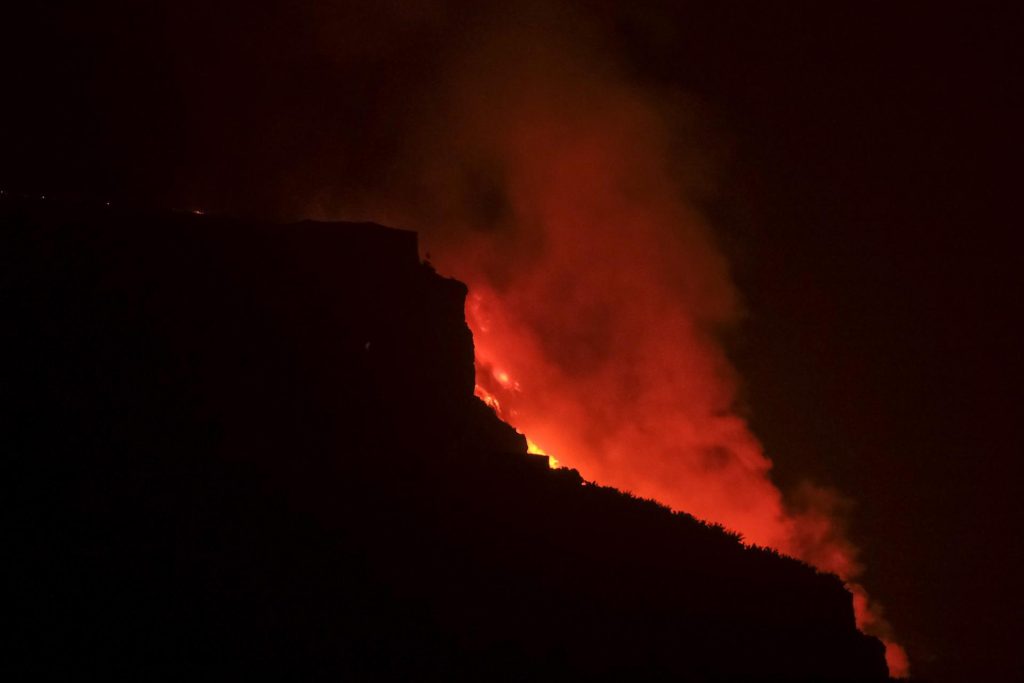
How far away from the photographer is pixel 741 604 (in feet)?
51.2

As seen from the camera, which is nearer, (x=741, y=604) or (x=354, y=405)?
(x=741, y=604)

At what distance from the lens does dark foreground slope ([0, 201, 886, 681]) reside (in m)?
11.1

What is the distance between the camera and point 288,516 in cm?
1359

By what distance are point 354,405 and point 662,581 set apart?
869 centimetres

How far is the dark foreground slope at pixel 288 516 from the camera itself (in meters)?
11.1

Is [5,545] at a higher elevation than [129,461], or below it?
below

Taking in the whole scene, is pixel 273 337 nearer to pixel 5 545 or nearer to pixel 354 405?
pixel 354 405

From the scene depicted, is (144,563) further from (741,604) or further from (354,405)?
(741,604)

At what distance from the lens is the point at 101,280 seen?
14977mm

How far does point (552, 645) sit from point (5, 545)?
953 centimetres

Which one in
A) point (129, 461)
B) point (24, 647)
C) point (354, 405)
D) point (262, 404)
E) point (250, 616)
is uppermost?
point (354, 405)

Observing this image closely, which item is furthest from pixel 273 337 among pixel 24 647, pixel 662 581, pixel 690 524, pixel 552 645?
pixel 690 524

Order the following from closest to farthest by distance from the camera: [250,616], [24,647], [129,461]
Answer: [24,647]
[250,616]
[129,461]

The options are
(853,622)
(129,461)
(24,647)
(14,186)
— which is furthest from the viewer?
(14,186)
